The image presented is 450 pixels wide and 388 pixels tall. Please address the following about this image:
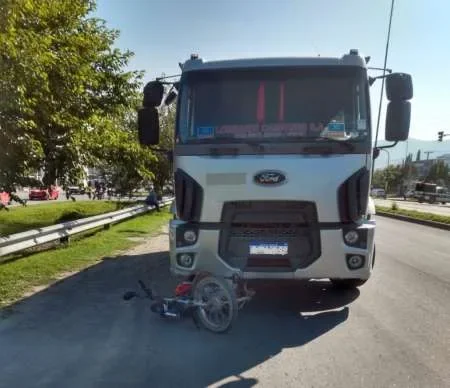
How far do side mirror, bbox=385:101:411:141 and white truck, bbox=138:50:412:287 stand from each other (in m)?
0.01

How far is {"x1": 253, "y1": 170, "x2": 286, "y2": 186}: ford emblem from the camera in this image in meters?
5.54

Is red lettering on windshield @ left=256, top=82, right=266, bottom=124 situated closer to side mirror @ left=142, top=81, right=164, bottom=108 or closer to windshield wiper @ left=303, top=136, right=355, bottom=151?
windshield wiper @ left=303, top=136, right=355, bottom=151

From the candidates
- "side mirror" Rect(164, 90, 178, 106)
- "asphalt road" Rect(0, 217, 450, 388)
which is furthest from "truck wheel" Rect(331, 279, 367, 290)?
"side mirror" Rect(164, 90, 178, 106)

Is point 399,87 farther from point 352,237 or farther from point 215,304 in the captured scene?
point 215,304

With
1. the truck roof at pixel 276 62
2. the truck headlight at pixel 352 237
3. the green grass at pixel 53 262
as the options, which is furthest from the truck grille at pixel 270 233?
the green grass at pixel 53 262

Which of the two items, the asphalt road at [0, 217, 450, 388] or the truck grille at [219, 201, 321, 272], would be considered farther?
the truck grille at [219, 201, 321, 272]

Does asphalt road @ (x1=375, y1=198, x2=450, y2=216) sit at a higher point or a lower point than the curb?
lower

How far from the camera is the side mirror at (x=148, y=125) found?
6404mm

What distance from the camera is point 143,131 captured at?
254 inches

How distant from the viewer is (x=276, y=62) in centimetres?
590

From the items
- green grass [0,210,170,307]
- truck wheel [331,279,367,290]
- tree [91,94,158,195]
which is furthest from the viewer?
tree [91,94,158,195]

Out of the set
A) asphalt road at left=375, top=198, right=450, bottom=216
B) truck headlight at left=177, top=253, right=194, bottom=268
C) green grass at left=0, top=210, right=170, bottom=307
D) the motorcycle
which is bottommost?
asphalt road at left=375, top=198, right=450, bottom=216

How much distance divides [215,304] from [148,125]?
95.5 inches

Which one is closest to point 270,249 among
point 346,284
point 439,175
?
point 346,284
